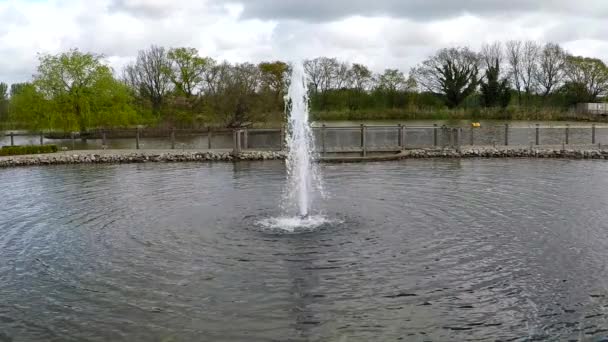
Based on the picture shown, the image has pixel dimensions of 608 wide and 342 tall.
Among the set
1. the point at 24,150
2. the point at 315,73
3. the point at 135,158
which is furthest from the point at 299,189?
the point at 315,73

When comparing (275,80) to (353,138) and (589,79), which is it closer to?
(353,138)

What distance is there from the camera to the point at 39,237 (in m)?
12.8

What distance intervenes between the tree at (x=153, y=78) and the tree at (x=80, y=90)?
17208 millimetres

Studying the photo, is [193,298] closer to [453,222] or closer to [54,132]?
[453,222]

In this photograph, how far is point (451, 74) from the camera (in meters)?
86.8

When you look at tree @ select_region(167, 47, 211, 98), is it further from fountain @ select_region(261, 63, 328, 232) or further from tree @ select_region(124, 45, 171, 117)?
fountain @ select_region(261, 63, 328, 232)

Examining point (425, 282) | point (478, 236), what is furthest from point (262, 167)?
point (425, 282)

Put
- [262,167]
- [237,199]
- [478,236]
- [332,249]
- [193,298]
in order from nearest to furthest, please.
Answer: [193,298], [332,249], [478,236], [237,199], [262,167]

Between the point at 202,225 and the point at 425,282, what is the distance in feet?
19.5

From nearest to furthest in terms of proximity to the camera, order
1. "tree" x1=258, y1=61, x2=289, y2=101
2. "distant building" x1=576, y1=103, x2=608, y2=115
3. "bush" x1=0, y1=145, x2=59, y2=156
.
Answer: "bush" x1=0, y1=145, x2=59, y2=156, "tree" x1=258, y1=61, x2=289, y2=101, "distant building" x1=576, y1=103, x2=608, y2=115

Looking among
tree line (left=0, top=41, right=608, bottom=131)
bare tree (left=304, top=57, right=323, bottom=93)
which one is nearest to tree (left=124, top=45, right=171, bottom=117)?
tree line (left=0, top=41, right=608, bottom=131)

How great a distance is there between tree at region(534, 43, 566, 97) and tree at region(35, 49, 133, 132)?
216 ft

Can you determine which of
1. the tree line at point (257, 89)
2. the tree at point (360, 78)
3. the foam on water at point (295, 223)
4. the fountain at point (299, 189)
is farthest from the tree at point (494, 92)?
the foam on water at point (295, 223)

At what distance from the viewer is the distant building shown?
244ft
